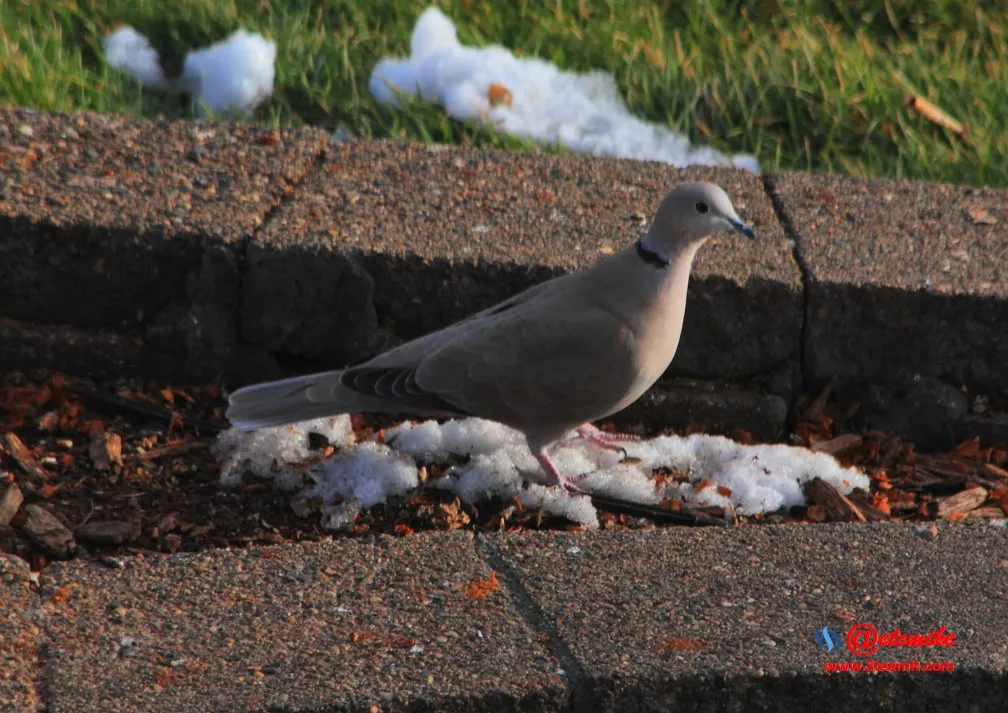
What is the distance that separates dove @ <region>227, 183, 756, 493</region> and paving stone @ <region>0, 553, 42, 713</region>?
26.0 inches

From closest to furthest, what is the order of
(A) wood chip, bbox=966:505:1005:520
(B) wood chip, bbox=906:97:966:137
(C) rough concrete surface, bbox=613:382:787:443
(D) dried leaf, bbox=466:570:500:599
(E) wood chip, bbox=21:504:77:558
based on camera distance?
1. (D) dried leaf, bbox=466:570:500:599
2. (E) wood chip, bbox=21:504:77:558
3. (A) wood chip, bbox=966:505:1005:520
4. (C) rough concrete surface, bbox=613:382:787:443
5. (B) wood chip, bbox=906:97:966:137

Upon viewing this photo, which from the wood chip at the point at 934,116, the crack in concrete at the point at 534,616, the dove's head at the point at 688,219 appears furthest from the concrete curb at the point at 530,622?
the wood chip at the point at 934,116

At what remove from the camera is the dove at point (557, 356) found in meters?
2.90

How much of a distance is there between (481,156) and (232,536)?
1443mm

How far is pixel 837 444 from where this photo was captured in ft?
10.6

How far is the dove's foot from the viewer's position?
2.95 meters

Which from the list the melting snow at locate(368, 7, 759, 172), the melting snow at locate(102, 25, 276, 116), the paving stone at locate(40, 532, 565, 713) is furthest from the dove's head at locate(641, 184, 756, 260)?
the melting snow at locate(102, 25, 276, 116)

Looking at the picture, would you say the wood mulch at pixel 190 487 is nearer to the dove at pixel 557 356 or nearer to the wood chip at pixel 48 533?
the wood chip at pixel 48 533

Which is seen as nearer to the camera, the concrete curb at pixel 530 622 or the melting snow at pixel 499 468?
the concrete curb at pixel 530 622

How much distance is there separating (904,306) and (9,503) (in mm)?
2056

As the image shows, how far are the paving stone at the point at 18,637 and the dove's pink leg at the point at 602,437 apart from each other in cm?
130

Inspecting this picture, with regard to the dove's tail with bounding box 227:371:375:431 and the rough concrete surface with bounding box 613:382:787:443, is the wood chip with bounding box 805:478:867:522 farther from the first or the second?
the dove's tail with bounding box 227:371:375:431

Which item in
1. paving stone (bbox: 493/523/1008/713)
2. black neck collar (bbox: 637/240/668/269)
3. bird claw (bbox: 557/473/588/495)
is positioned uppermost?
black neck collar (bbox: 637/240/668/269)

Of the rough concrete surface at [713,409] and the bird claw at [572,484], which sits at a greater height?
the rough concrete surface at [713,409]
